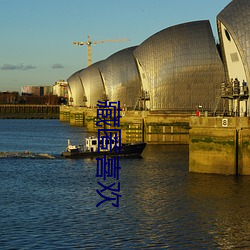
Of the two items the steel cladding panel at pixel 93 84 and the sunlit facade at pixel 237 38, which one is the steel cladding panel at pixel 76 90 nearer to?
the steel cladding panel at pixel 93 84

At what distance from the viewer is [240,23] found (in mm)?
56156

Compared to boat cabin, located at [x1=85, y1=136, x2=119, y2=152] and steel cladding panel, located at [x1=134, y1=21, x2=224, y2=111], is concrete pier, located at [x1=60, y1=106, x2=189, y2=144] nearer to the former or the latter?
steel cladding panel, located at [x1=134, y1=21, x2=224, y2=111]

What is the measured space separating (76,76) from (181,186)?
413ft

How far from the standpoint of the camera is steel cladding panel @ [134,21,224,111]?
81.2 meters

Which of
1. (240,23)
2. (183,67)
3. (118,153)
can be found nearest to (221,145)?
(240,23)

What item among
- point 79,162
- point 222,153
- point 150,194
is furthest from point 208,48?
point 150,194

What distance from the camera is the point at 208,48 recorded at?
8081cm

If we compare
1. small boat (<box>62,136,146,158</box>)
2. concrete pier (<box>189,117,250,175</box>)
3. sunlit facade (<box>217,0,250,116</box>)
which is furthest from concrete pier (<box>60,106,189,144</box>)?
concrete pier (<box>189,117,250,175</box>)

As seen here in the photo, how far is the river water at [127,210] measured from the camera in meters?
30.0

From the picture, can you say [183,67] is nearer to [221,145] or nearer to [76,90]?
[221,145]

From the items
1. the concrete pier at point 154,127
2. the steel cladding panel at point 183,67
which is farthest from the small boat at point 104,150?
the steel cladding panel at point 183,67

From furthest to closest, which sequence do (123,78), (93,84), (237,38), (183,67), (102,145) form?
(93,84) < (123,78) < (183,67) < (102,145) < (237,38)

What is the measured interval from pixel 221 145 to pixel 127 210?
503 inches

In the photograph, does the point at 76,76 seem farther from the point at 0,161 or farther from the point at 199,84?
the point at 0,161
